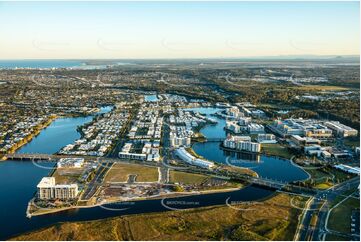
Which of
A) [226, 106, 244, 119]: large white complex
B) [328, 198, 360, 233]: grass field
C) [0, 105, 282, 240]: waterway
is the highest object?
[226, 106, 244, 119]: large white complex

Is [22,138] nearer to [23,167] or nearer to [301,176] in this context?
[23,167]

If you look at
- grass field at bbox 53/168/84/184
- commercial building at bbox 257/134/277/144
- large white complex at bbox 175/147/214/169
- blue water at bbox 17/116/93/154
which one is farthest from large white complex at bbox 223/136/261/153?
blue water at bbox 17/116/93/154

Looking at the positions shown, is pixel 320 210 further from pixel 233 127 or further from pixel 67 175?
pixel 233 127

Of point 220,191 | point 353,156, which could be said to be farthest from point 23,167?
point 353,156

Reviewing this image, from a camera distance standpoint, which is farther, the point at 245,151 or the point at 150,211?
the point at 245,151

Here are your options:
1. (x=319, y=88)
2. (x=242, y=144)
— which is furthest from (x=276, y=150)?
(x=319, y=88)

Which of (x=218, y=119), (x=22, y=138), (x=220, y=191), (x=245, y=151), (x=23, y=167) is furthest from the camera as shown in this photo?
(x=218, y=119)

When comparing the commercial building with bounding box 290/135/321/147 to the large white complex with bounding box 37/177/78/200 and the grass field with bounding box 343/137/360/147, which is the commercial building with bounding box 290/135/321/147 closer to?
the grass field with bounding box 343/137/360/147
